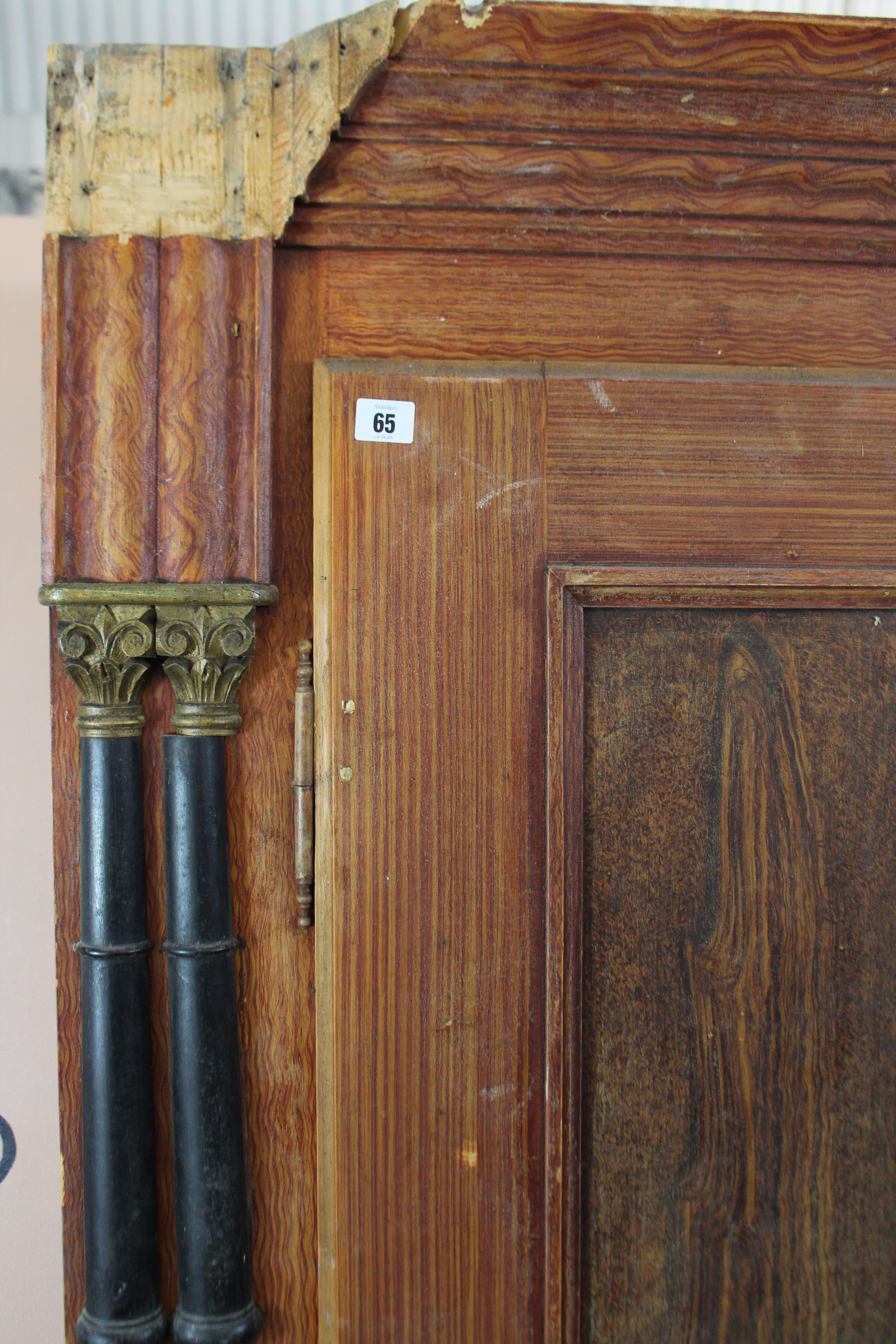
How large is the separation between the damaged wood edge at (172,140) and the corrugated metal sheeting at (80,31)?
12.6 inches

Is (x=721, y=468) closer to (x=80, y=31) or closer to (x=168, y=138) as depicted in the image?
(x=168, y=138)

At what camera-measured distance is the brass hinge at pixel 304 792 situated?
0.79 metres

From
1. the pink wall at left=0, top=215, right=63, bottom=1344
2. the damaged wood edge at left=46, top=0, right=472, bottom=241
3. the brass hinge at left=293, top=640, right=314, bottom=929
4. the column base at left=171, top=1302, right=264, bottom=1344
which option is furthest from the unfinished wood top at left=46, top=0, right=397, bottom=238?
the column base at left=171, top=1302, right=264, bottom=1344

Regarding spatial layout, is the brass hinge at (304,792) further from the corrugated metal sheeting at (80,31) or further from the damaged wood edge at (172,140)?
the corrugated metal sheeting at (80,31)

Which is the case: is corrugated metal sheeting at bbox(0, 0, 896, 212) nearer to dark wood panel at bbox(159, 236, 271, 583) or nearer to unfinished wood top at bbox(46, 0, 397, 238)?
unfinished wood top at bbox(46, 0, 397, 238)

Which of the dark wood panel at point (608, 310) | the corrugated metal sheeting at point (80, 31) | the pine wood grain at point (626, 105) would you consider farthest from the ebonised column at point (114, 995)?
the corrugated metal sheeting at point (80, 31)

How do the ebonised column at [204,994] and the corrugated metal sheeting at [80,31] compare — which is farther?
the corrugated metal sheeting at [80,31]

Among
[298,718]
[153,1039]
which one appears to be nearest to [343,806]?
[298,718]

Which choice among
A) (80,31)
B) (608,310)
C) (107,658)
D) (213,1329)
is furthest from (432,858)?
(80,31)

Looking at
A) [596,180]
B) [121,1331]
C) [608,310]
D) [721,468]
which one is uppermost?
[596,180]

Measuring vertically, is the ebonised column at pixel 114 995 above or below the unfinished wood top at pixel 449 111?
below

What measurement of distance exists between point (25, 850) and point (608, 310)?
2.88 feet

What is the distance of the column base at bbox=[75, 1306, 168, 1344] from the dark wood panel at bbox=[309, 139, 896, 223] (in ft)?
3.33

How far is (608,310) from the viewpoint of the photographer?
0.82 metres
